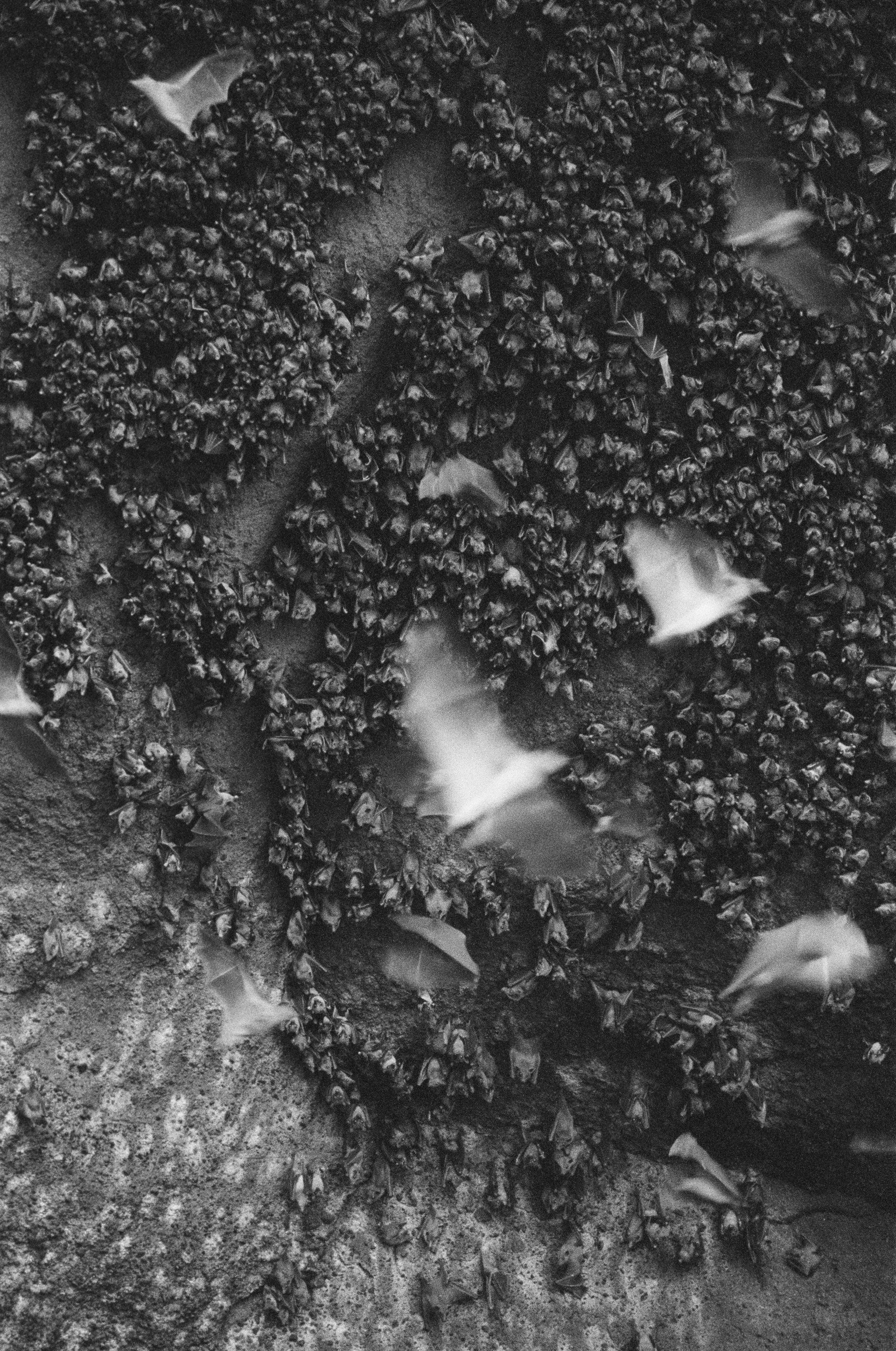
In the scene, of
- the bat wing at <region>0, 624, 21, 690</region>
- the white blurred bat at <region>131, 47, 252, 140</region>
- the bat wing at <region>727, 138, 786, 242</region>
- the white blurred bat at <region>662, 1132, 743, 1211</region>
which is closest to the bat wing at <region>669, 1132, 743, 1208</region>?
the white blurred bat at <region>662, 1132, 743, 1211</region>

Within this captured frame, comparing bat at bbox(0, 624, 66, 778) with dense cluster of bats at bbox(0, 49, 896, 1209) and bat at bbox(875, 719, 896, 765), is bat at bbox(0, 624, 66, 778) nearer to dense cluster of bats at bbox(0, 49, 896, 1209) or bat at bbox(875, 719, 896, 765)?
dense cluster of bats at bbox(0, 49, 896, 1209)

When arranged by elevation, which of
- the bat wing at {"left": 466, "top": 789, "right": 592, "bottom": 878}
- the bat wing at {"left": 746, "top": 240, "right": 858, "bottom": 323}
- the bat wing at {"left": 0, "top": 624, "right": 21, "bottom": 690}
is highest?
the bat wing at {"left": 746, "top": 240, "right": 858, "bottom": 323}

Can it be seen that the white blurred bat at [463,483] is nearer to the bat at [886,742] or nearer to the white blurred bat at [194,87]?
the white blurred bat at [194,87]

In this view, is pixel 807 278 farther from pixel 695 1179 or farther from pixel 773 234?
pixel 695 1179

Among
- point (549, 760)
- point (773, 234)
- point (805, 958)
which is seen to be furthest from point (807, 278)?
point (805, 958)

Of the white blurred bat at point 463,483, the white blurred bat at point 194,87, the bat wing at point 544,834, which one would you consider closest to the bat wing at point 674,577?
the white blurred bat at point 463,483
